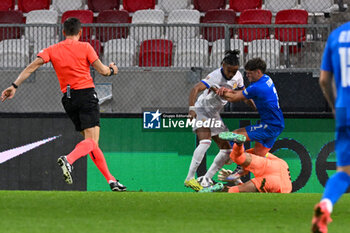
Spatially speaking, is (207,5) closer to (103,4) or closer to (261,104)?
(103,4)

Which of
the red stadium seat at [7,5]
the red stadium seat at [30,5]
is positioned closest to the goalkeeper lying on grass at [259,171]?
the red stadium seat at [30,5]

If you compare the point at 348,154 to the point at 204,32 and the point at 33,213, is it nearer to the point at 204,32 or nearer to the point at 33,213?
the point at 33,213

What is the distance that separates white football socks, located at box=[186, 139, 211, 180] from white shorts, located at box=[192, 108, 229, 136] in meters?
0.19

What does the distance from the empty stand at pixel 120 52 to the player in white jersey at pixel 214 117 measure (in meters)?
2.28

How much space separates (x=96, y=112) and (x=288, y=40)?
4.57 meters

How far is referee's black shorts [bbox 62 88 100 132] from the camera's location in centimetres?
927

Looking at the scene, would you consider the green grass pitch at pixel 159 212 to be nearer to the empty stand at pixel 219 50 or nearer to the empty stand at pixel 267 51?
the empty stand at pixel 267 51

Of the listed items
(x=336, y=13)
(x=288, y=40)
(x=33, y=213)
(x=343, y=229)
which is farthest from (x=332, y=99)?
(x=336, y=13)

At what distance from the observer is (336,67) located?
501 centimetres

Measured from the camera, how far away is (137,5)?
54.5ft

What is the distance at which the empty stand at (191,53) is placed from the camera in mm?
12867

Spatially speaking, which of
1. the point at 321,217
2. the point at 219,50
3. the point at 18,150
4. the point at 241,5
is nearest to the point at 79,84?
the point at 18,150

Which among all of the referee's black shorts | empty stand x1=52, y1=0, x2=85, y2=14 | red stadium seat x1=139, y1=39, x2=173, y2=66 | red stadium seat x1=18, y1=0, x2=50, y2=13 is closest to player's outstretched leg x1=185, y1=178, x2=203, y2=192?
the referee's black shorts

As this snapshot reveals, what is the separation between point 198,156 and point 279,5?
→ 631 cm
